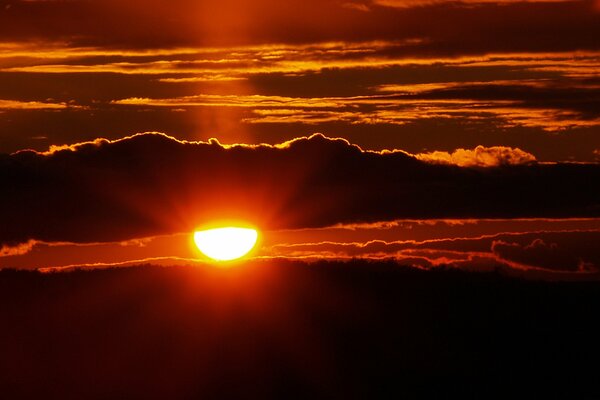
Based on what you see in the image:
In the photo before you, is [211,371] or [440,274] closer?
[211,371]

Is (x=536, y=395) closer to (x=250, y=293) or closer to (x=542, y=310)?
(x=542, y=310)

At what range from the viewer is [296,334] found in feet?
253

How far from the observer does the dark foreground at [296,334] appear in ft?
237

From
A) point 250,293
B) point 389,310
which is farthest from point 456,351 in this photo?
point 250,293

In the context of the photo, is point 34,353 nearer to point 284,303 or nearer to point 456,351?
point 284,303

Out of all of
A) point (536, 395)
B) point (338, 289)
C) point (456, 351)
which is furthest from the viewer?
point (338, 289)

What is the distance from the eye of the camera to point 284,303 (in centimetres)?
8019

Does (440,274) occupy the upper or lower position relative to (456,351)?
upper

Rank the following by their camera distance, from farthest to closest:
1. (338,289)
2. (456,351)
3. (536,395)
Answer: (338,289) → (456,351) → (536,395)

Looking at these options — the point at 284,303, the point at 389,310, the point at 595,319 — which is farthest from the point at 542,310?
the point at 284,303

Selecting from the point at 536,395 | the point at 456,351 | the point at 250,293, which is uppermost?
the point at 250,293

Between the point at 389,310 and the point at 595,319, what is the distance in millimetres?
9972

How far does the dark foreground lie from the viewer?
2844 inches

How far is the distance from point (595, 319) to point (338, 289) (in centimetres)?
1268
